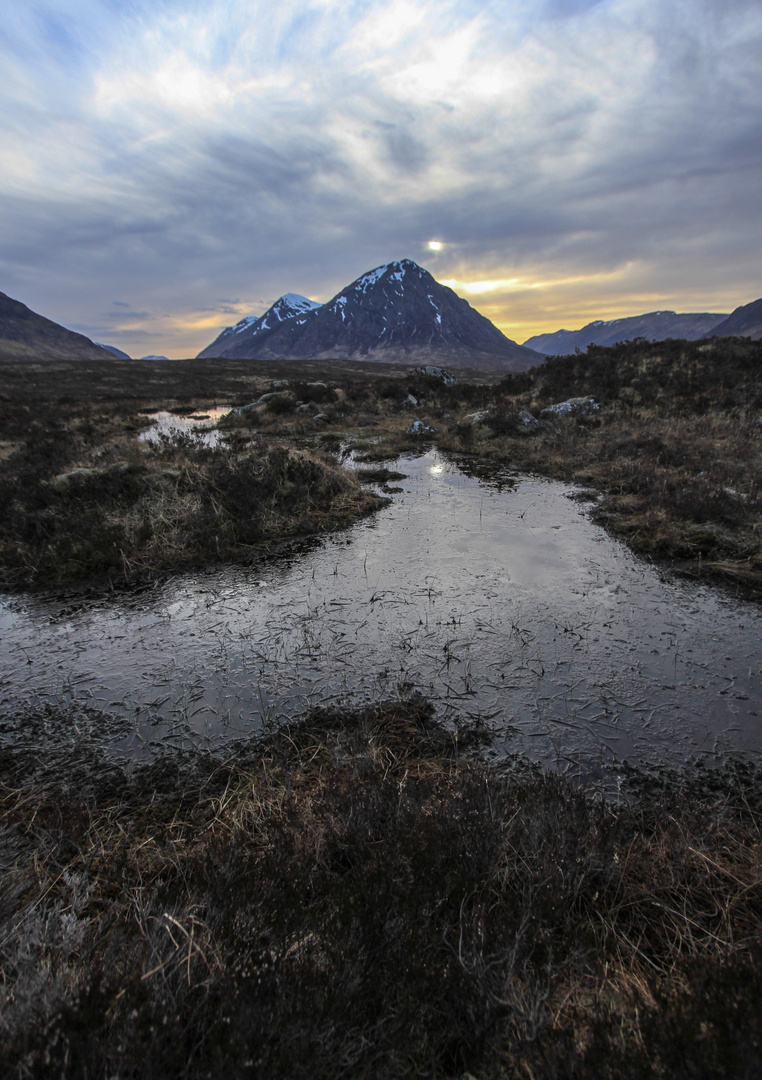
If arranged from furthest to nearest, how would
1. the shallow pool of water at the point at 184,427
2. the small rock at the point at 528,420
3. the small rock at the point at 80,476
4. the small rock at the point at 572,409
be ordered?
the small rock at the point at 572,409 → the small rock at the point at 528,420 → the shallow pool of water at the point at 184,427 → the small rock at the point at 80,476

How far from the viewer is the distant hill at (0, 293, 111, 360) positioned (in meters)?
171

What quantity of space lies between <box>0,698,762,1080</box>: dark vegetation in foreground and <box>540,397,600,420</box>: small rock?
622 inches

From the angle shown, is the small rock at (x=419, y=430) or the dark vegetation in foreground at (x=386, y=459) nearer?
the dark vegetation in foreground at (x=386, y=459)

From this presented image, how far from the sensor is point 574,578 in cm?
611

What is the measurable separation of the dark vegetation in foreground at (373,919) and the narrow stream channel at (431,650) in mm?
481

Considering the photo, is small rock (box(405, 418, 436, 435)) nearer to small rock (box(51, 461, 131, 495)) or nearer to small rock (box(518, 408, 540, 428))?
small rock (box(518, 408, 540, 428))

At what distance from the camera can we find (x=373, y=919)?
193cm

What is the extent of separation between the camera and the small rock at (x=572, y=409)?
16844mm

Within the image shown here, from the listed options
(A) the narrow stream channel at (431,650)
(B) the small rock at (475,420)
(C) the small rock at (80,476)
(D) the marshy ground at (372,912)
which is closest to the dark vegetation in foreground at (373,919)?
(D) the marshy ground at (372,912)

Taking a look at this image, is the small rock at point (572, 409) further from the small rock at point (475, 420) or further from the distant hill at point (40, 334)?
the distant hill at point (40, 334)

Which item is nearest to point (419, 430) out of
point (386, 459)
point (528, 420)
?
point (528, 420)

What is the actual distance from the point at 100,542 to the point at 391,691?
18.0 feet

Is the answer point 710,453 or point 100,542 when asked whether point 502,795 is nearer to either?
point 100,542

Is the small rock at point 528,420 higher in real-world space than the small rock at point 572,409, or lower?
lower
